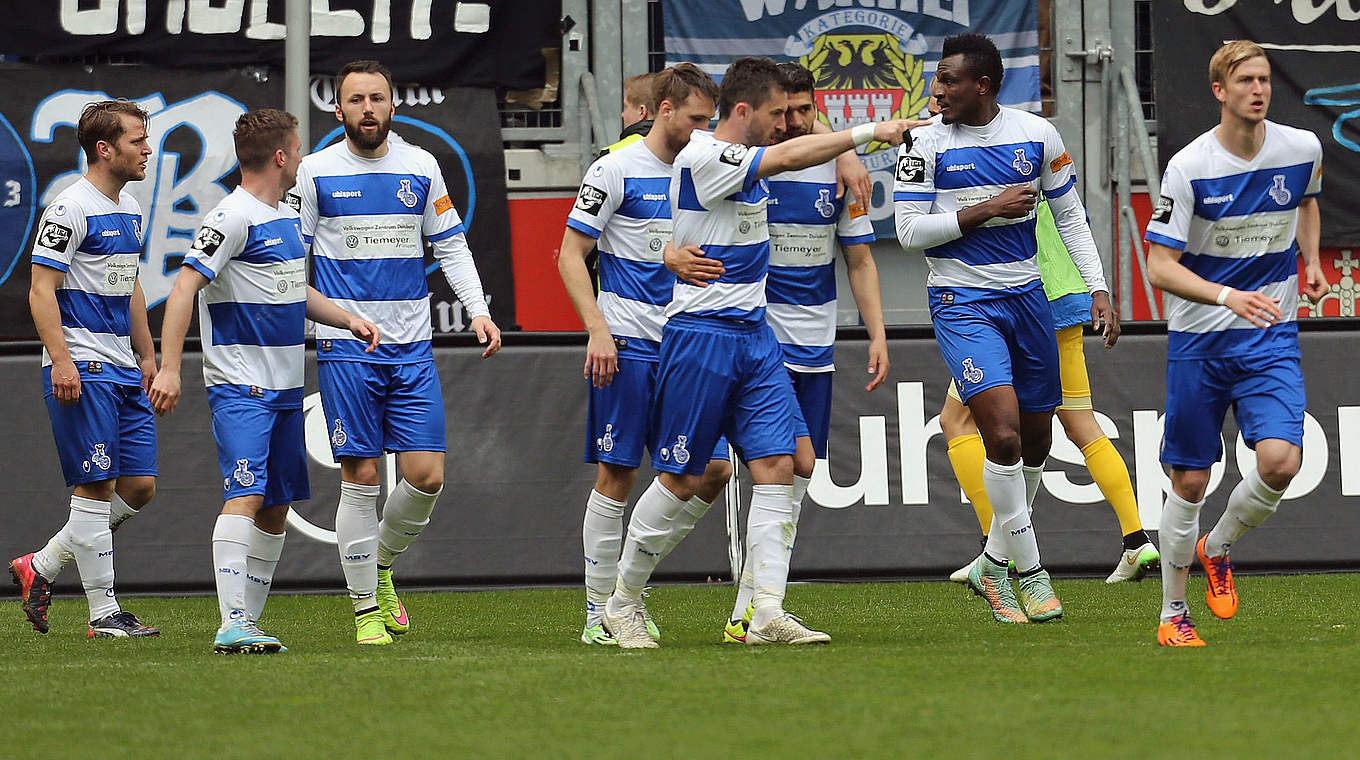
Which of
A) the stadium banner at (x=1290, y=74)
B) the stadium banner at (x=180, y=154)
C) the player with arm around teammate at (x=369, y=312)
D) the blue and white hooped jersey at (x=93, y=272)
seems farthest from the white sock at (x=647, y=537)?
the stadium banner at (x=1290, y=74)

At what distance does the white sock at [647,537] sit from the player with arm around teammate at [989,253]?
146cm

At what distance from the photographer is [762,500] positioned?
250 inches

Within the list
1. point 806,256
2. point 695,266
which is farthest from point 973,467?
point 695,266

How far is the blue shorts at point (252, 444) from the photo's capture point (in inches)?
259

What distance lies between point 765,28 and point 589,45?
161cm

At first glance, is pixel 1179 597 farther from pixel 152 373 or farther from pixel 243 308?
pixel 152 373

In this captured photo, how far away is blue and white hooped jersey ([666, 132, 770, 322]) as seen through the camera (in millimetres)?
6250

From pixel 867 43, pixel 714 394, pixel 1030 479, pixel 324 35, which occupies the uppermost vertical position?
pixel 324 35

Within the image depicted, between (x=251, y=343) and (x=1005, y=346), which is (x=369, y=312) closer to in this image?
(x=251, y=343)

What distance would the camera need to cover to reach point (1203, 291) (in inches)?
232

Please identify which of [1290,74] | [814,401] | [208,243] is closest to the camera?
[208,243]

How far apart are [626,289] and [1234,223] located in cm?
232

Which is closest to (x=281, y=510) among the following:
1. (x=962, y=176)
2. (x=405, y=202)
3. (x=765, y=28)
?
(x=405, y=202)

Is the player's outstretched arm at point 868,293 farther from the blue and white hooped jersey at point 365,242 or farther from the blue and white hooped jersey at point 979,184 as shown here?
the blue and white hooped jersey at point 365,242
